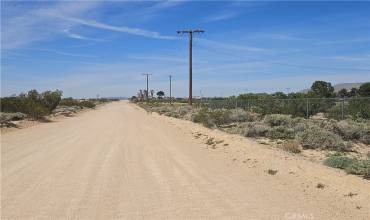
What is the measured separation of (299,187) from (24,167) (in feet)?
22.7

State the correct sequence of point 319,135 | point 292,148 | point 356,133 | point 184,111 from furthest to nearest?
1. point 184,111
2. point 356,133
3. point 319,135
4. point 292,148

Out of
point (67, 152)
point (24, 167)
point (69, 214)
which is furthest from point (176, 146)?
point (69, 214)

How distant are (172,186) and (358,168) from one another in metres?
4.23

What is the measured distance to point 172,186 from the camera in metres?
10.2

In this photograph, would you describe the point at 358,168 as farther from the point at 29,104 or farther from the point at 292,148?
the point at 29,104

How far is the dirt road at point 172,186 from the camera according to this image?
8039 mm

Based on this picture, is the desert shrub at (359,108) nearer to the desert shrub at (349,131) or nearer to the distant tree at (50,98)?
the desert shrub at (349,131)

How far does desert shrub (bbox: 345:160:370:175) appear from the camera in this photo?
432 inches

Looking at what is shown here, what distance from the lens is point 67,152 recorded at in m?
16.2

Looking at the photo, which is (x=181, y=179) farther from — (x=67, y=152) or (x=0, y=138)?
(x=0, y=138)

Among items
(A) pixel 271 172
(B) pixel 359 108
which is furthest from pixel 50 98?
(A) pixel 271 172

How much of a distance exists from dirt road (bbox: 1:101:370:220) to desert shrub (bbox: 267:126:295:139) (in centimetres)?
612

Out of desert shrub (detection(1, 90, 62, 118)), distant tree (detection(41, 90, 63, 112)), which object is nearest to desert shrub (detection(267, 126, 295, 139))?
desert shrub (detection(1, 90, 62, 118))

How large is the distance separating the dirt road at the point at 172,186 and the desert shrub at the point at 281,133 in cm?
612
